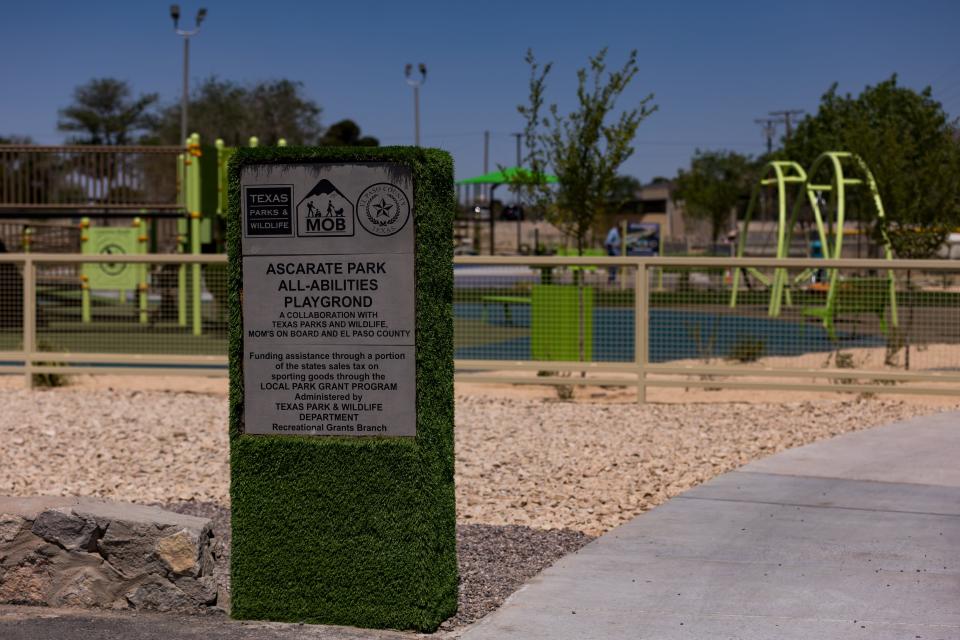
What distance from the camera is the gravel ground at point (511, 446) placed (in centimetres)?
873

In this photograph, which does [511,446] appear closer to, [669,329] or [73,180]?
[669,329]

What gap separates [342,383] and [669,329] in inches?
341

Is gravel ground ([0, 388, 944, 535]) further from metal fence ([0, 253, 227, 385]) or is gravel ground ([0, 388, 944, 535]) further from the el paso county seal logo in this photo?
the el paso county seal logo

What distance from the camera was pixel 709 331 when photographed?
47.0 feet

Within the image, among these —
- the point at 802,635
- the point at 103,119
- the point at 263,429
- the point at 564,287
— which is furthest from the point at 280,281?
the point at 103,119

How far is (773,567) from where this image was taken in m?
6.46

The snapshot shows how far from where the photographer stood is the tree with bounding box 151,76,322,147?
78750 millimetres

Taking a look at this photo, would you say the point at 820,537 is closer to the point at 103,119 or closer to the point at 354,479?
the point at 354,479

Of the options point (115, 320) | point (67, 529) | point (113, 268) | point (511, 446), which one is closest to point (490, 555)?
point (67, 529)

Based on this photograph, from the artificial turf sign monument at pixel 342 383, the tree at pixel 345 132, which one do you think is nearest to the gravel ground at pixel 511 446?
the artificial turf sign monument at pixel 342 383

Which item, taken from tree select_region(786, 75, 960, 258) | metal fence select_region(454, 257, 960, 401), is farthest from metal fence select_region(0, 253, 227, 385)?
tree select_region(786, 75, 960, 258)

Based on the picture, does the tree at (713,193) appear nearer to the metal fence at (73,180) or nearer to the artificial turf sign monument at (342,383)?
the metal fence at (73,180)

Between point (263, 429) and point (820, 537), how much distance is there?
10.9 feet

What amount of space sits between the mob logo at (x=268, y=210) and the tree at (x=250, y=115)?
7356cm
